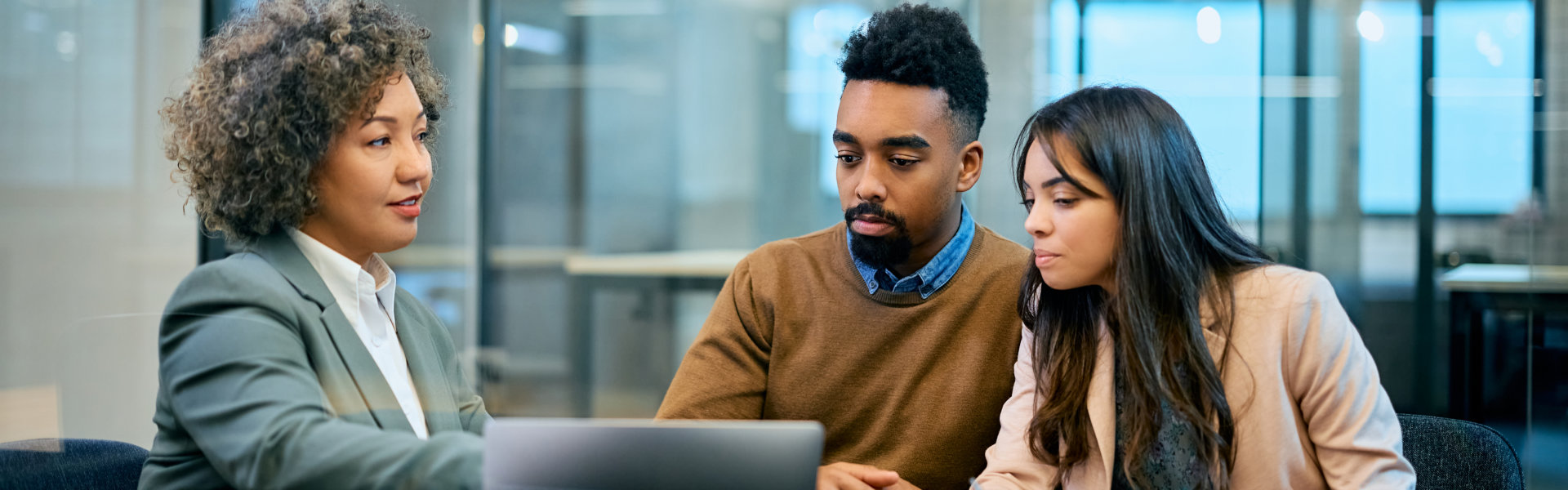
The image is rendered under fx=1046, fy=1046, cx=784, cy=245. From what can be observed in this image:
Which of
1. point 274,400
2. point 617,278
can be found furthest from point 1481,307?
point 274,400

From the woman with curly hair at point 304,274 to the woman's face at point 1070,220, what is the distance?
705 millimetres

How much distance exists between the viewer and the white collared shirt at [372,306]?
1026 millimetres

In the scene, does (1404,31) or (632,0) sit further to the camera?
(632,0)

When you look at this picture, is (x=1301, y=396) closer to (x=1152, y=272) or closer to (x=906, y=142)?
(x=1152, y=272)

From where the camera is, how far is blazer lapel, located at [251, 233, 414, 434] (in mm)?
981

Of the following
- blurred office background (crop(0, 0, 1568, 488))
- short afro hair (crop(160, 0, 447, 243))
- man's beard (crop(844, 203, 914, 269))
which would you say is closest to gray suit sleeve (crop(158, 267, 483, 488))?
short afro hair (crop(160, 0, 447, 243))

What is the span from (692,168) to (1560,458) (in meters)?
3.15

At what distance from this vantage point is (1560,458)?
11.1ft

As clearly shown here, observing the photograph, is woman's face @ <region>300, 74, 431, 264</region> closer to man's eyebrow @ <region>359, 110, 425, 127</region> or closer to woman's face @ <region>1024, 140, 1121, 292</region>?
man's eyebrow @ <region>359, 110, 425, 127</region>

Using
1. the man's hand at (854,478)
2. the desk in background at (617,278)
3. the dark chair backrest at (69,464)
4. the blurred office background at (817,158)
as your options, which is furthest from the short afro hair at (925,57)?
the desk in background at (617,278)

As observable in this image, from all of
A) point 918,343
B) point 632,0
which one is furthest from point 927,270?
point 632,0

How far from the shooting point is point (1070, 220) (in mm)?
1283

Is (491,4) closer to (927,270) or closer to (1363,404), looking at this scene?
(927,270)

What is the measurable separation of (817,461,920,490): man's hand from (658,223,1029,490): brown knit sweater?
86 mm
